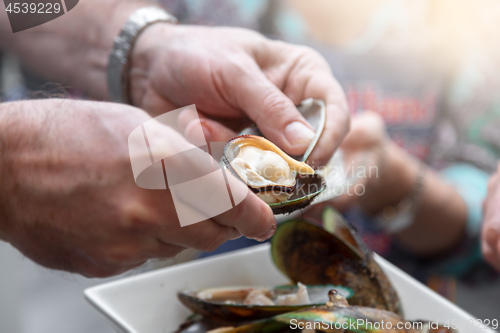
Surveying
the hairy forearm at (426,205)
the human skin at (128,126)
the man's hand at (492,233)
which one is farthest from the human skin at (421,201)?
the human skin at (128,126)

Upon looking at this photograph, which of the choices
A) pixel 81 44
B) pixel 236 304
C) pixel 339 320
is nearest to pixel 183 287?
pixel 236 304

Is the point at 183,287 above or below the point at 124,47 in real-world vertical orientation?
below

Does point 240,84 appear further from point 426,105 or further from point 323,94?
point 426,105

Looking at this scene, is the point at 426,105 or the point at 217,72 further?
the point at 426,105

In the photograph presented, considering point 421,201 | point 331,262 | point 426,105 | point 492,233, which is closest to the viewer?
point 331,262

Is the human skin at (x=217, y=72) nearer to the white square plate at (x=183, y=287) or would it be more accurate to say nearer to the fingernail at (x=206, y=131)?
the fingernail at (x=206, y=131)

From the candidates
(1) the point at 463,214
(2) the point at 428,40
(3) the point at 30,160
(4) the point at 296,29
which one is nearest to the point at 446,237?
(1) the point at 463,214

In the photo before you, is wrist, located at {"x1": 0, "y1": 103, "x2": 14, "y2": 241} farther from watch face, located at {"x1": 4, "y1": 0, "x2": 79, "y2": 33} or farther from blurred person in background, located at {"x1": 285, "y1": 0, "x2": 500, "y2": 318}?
blurred person in background, located at {"x1": 285, "y1": 0, "x2": 500, "y2": 318}

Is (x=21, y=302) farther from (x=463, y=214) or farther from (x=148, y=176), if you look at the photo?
(x=463, y=214)
